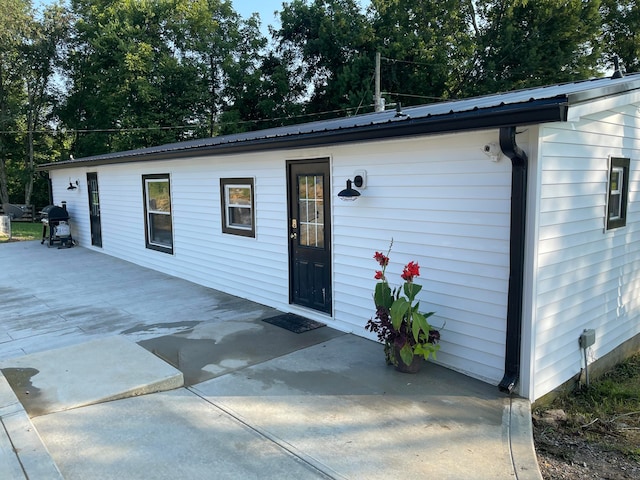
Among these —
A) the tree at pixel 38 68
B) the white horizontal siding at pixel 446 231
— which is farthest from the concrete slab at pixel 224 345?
the tree at pixel 38 68

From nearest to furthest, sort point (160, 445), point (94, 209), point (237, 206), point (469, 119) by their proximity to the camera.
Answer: point (160, 445)
point (469, 119)
point (237, 206)
point (94, 209)

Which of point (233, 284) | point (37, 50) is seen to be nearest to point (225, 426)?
point (233, 284)

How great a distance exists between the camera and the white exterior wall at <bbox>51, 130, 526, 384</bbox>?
157 inches

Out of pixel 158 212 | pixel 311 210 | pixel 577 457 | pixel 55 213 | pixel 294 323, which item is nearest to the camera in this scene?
pixel 577 457

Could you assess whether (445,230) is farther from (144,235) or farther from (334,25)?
(334,25)

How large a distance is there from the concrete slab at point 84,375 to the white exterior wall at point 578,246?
122 inches

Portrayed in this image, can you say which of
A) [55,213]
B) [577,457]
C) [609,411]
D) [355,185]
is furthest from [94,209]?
[577,457]

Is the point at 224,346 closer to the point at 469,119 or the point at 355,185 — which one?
the point at 355,185

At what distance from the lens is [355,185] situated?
509cm

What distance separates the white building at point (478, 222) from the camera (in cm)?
372

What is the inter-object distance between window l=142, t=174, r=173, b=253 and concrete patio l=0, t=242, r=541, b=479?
344 cm

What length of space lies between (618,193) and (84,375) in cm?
532

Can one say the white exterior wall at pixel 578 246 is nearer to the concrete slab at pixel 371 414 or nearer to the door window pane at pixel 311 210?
the concrete slab at pixel 371 414

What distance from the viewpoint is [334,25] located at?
21219 mm
